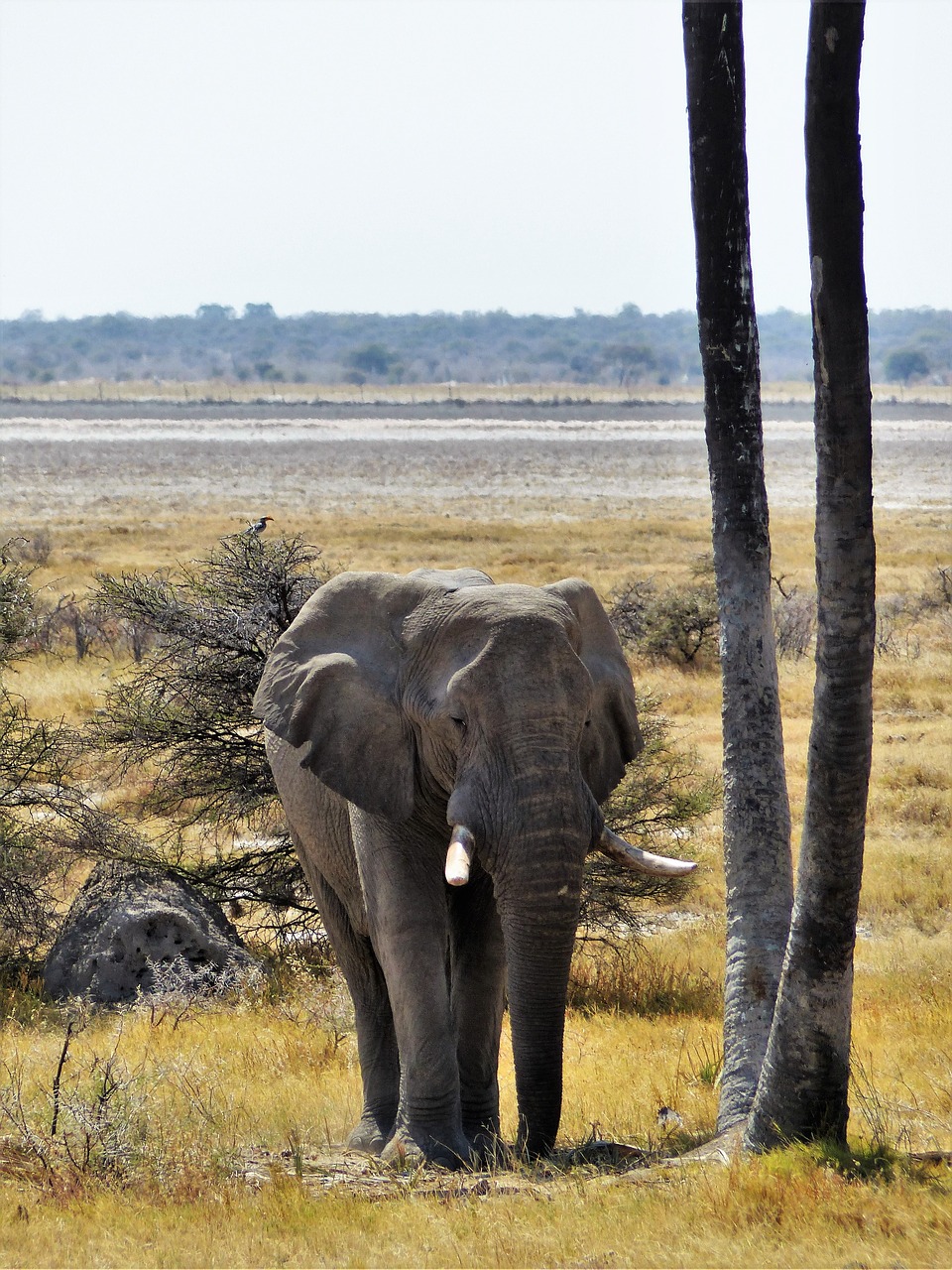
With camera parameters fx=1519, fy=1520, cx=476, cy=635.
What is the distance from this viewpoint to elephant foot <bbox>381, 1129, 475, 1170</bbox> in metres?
6.28

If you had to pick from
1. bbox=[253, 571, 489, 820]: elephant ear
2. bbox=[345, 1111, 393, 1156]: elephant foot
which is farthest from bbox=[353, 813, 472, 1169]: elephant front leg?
bbox=[345, 1111, 393, 1156]: elephant foot

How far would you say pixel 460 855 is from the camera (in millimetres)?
5547

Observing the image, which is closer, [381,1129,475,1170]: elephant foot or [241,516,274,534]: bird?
[381,1129,475,1170]: elephant foot

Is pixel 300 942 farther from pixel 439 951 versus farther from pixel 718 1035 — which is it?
pixel 439 951

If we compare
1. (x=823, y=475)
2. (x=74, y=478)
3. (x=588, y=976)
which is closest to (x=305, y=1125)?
(x=588, y=976)

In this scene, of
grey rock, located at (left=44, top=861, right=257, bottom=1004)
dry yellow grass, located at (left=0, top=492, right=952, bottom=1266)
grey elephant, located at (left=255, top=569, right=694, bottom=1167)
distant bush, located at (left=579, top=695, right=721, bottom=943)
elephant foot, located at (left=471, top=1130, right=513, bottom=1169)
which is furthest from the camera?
distant bush, located at (left=579, top=695, right=721, bottom=943)

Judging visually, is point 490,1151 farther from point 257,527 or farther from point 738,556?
point 257,527

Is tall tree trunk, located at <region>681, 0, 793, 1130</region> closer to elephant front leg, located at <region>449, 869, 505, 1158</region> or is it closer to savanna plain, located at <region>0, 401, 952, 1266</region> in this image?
savanna plain, located at <region>0, 401, 952, 1266</region>

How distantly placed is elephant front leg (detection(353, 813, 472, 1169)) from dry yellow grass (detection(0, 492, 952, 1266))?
0.50 m

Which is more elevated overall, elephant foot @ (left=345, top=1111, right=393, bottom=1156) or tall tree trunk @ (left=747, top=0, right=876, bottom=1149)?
Result: tall tree trunk @ (left=747, top=0, right=876, bottom=1149)

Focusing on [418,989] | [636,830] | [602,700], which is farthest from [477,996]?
[636,830]

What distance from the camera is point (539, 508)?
2142 inches

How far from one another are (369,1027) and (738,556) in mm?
2957

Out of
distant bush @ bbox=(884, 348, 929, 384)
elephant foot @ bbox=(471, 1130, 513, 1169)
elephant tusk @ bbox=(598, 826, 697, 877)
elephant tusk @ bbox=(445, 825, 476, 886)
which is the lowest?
elephant foot @ bbox=(471, 1130, 513, 1169)
